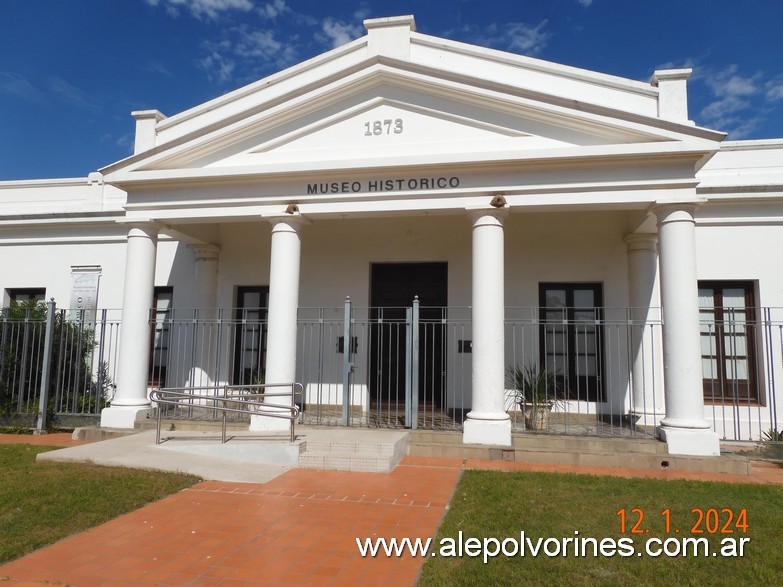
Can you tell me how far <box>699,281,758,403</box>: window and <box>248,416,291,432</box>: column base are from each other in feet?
24.3

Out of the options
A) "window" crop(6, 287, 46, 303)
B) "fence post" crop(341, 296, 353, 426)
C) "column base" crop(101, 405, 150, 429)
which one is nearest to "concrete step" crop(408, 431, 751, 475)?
"fence post" crop(341, 296, 353, 426)

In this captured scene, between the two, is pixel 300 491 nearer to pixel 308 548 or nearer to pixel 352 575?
pixel 308 548

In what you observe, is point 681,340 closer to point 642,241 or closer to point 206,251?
point 642,241

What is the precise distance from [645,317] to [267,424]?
6781mm

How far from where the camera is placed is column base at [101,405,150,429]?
915 cm

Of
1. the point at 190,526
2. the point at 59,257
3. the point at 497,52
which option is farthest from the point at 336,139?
the point at 59,257

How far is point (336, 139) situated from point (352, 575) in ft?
22.6

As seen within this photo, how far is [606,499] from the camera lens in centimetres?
592

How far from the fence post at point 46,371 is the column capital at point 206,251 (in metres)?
2.82

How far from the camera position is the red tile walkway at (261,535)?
13.1ft

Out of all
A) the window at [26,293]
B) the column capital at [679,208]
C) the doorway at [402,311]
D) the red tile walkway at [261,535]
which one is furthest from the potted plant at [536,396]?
the window at [26,293]

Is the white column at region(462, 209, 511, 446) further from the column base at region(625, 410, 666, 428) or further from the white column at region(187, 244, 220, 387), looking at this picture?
the white column at region(187, 244, 220, 387)

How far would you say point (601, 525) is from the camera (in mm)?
5137

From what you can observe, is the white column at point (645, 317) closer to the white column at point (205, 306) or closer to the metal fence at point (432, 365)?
the metal fence at point (432, 365)
